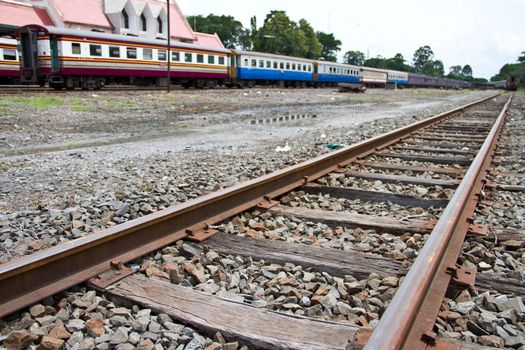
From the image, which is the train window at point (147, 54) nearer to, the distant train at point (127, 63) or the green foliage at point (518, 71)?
the distant train at point (127, 63)

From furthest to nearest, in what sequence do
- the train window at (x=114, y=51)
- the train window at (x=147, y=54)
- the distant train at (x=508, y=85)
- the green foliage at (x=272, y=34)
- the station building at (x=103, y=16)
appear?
the green foliage at (x=272, y=34)
the distant train at (x=508, y=85)
the station building at (x=103, y=16)
the train window at (x=147, y=54)
the train window at (x=114, y=51)

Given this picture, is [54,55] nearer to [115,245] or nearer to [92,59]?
[92,59]

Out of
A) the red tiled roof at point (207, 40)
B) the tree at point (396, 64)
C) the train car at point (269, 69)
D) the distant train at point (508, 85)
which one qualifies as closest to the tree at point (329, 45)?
the tree at point (396, 64)

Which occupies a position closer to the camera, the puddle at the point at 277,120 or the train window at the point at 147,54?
the puddle at the point at 277,120

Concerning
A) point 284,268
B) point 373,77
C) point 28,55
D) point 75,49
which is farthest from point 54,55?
point 373,77

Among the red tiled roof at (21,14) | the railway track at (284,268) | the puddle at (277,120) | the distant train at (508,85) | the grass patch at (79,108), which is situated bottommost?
the railway track at (284,268)

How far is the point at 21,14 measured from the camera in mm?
35906

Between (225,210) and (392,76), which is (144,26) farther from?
(225,210)

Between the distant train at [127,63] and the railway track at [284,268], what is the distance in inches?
798

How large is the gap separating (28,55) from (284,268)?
915 inches

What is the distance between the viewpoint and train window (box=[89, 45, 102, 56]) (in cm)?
2227

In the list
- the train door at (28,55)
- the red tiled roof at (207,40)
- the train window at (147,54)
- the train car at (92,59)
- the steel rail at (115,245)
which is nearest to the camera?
the steel rail at (115,245)

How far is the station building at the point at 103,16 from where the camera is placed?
35.6m

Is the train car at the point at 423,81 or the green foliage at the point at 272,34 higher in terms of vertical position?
the green foliage at the point at 272,34
